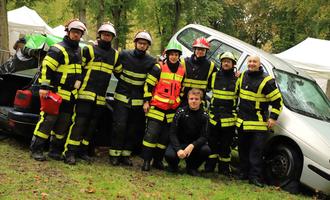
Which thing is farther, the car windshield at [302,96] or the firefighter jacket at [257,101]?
the car windshield at [302,96]

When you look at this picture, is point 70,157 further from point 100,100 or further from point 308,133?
point 308,133

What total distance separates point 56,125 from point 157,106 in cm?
151

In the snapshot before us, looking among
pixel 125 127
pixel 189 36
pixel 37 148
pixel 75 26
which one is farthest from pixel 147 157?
pixel 189 36

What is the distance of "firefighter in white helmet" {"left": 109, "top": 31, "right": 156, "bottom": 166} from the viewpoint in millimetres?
6605

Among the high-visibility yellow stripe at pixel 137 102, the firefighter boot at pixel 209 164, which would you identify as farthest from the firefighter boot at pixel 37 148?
the firefighter boot at pixel 209 164

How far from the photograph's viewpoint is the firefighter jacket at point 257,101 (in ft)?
21.3

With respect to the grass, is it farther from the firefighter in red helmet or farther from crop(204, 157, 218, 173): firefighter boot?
the firefighter in red helmet

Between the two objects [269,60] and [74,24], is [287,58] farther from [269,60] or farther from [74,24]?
[74,24]

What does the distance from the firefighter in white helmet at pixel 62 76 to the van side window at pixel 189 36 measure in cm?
323

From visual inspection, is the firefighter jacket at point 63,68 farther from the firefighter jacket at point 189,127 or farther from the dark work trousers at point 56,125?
the firefighter jacket at point 189,127

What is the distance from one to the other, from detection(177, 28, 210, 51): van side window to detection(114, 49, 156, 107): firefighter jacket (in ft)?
8.39

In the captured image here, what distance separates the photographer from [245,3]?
3578 cm

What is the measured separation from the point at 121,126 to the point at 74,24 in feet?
5.35

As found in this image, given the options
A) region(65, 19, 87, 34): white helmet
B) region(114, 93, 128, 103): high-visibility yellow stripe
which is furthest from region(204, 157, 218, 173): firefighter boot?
region(65, 19, 87, 34): white helmet
